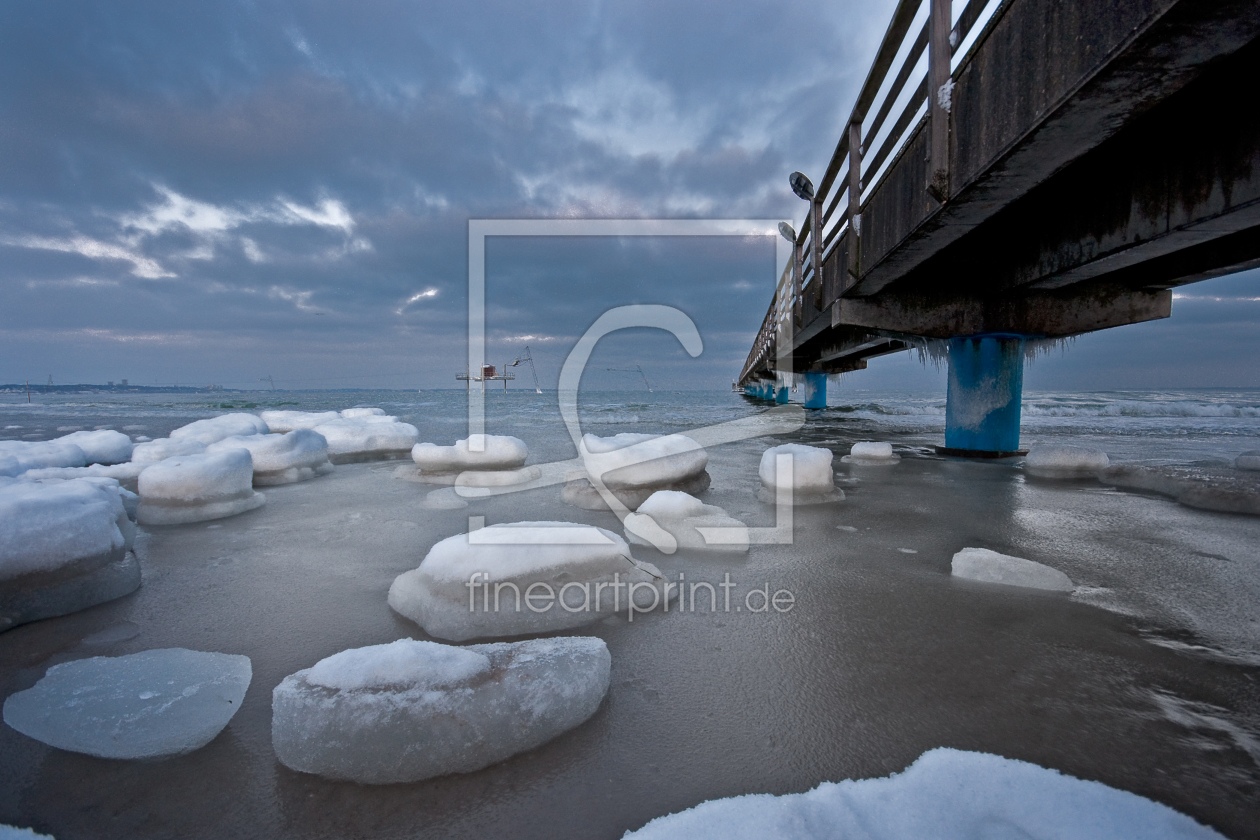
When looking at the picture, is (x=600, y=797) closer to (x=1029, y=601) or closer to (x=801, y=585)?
(x=801, y=585)

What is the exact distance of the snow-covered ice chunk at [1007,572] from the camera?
2.52m

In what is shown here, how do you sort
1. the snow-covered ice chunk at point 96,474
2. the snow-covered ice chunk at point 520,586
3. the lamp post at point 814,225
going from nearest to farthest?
the snow-covered ice chunk at point 520,586 < the snow-covered ice chunk at point 96,474 < the lamp post at point 814,225

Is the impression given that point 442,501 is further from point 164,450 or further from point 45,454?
point 45,454

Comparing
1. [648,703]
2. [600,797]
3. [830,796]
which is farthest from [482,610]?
[830,796]

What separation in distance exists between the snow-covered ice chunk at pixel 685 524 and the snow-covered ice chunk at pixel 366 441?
5112 mm

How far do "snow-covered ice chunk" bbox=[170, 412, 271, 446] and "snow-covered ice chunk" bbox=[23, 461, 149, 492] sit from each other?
43.9 inches

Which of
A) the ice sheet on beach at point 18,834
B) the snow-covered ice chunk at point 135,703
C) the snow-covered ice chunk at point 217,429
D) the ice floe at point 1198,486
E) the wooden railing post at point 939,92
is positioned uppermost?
the wooden railing post at point 939,92

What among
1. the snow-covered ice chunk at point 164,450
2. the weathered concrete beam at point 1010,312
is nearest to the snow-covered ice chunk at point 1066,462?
the weathered concrete beam at point 1010,312

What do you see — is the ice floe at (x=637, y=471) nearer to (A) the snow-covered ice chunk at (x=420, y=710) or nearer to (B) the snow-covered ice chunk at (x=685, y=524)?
(B) the snow-covered ice chunk at (x=685, y=524)

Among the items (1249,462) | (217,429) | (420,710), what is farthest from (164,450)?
(1249,462)

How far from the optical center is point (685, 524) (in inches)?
135

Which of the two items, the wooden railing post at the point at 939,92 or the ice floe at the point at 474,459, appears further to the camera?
the ice floe at the point at 474,459

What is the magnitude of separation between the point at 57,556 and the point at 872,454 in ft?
23.7

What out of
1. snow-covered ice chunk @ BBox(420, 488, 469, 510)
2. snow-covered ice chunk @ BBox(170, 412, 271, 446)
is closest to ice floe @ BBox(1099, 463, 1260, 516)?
snow-covered ice chunk @ BBox(420, 488, 469, 510)
